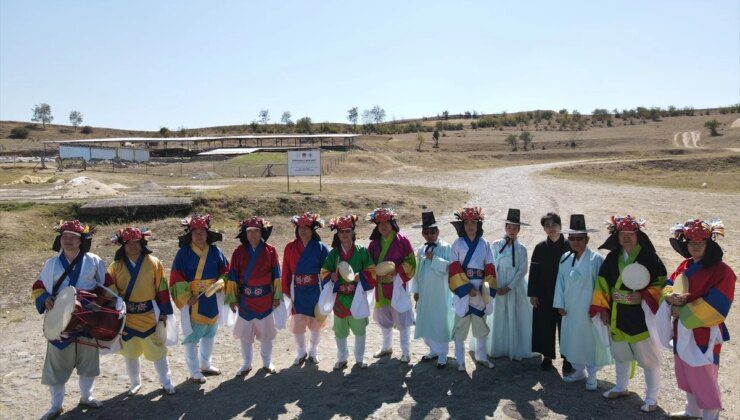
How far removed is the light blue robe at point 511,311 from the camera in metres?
6.30

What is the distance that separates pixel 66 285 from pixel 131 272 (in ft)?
1.98

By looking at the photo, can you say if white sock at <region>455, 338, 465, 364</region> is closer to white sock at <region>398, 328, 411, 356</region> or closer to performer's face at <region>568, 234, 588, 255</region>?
white sock at <region>398, 328, 411, 356</region>

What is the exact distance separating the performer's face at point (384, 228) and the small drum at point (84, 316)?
9.56 ft

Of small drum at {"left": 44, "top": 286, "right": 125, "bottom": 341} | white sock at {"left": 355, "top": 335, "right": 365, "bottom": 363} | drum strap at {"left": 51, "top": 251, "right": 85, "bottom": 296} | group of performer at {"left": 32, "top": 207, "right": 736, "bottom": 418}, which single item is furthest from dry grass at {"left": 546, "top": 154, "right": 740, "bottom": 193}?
drum strap at {"left": 51, "top": 251, "right": 85, "bottom": 296}

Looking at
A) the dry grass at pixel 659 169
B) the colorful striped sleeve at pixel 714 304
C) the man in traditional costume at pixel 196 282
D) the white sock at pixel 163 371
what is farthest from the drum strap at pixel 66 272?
the dry grass at pixel 659 169

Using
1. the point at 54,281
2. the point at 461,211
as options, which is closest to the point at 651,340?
the point at 461,211

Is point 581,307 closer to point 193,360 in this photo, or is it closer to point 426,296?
point 426,296

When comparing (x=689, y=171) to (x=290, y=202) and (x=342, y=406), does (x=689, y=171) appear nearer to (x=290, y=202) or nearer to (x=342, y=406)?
(x=290, y=202)

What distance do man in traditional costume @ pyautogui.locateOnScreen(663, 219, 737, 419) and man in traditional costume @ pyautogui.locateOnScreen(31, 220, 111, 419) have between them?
18.4 feet

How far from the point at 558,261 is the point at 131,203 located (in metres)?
14.0

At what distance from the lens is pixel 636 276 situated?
203 inches

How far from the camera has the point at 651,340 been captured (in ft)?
17.3

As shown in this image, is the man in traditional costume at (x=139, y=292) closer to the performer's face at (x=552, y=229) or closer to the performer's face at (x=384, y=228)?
the performer's face at (x=384, y=228)

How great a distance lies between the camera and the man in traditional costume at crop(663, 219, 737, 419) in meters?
4.73
